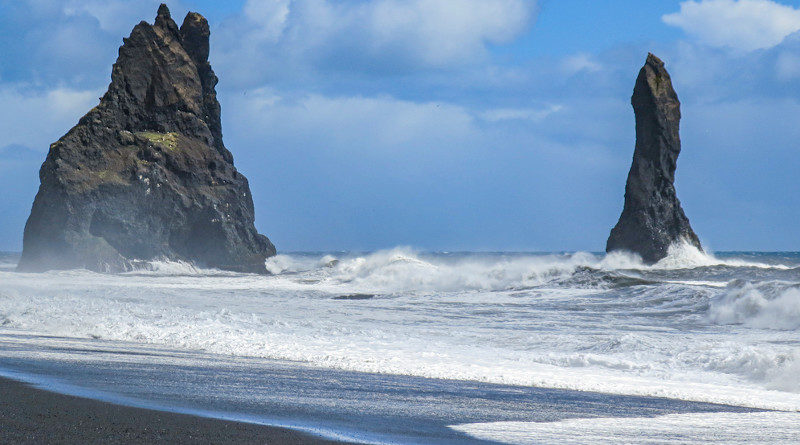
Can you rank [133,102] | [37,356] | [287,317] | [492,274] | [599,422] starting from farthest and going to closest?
[133,102]
[492,274]
[287,317]
[37,356]
[599,422]

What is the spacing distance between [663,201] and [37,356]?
32716 millimetres

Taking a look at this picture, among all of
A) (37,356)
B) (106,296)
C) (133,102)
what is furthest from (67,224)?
A: (37,356)

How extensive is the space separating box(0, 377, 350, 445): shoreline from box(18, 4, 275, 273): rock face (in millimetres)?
36239

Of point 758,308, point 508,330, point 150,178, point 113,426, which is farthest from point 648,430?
point 150,178

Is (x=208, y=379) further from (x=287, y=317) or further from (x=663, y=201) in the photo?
(x=663, y=201)

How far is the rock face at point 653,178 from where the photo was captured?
36.7 m

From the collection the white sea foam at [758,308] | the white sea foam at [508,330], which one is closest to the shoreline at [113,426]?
the white sea foam at [508,330]

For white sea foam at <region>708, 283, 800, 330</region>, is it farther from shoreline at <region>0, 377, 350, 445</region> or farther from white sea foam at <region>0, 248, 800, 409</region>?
shoreline at <region>0, 377, 350, 445</region>

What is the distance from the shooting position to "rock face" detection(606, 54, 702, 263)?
36656 millimetres

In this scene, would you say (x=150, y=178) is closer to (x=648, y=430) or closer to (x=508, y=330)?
(x=508, y=330)

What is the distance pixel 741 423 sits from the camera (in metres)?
6.18

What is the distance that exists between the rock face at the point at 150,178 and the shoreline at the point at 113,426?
119ft

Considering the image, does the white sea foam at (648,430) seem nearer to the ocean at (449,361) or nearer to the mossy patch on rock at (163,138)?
the ocean at (449,361)

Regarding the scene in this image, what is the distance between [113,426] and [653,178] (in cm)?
3538
